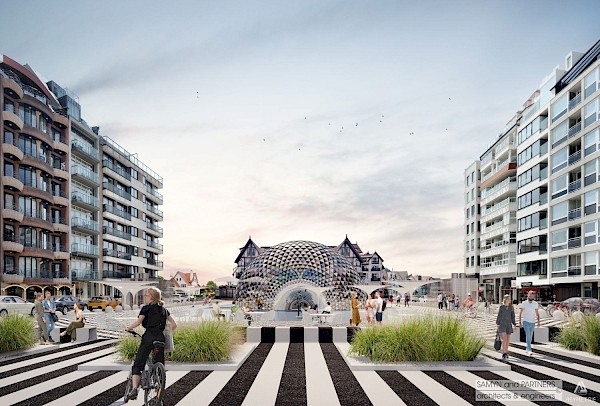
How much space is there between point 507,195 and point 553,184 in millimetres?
15053

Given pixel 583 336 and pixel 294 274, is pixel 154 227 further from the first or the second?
pixel 583 336

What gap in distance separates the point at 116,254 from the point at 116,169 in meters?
10.7

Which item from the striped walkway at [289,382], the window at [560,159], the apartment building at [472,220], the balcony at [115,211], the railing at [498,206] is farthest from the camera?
the apartment building at [472,220]

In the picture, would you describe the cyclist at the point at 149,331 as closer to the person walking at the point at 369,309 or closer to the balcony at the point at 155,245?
the person walking at the point at 369,309

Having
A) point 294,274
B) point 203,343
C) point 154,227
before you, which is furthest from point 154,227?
point 203,343

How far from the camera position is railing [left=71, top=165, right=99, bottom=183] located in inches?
2499

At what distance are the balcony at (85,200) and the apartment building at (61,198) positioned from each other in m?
0.10

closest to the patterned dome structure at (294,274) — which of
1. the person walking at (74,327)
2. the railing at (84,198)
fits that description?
the person walking at (74,327)

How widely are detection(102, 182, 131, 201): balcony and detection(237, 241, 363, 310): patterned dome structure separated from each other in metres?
37.5

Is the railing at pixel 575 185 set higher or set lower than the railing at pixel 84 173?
lower

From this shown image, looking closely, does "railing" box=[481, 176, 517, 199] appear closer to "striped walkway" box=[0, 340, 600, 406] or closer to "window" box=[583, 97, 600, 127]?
"window" box=[583, 97, 600, 127]

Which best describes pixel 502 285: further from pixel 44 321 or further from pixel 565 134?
pixel 44 321

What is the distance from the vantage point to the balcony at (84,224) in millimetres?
62906

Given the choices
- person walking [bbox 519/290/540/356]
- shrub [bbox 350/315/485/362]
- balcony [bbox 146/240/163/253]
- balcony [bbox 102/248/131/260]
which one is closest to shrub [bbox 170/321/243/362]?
shrub [bbox 350/315/485/362]
